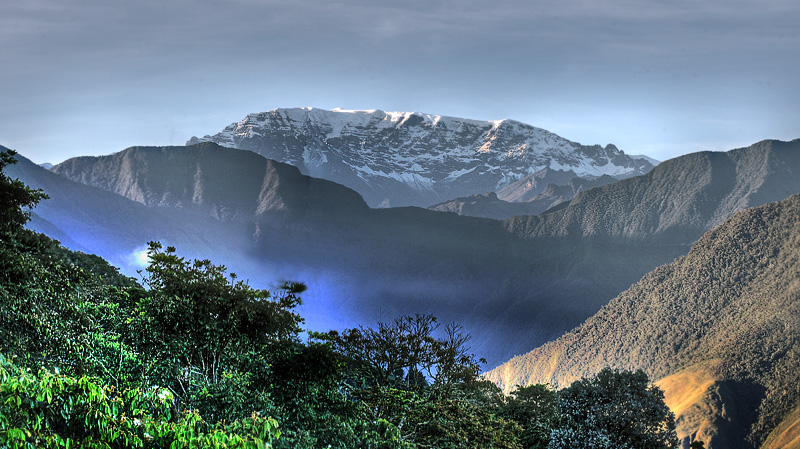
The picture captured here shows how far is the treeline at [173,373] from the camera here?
1212 centimetres

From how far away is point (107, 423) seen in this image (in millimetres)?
11992

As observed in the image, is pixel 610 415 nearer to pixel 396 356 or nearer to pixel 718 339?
pixel 396 356

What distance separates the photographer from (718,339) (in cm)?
12988

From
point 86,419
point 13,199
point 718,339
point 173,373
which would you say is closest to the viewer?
point 86,419

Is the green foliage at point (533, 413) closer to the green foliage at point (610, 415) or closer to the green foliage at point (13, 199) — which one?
the green foliage at point (610, 415)

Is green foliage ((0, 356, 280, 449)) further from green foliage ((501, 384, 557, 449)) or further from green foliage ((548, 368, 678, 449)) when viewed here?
green foliage ((501, 384, 557, 449))

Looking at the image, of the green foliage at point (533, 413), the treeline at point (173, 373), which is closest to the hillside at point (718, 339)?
the green foliage at point (533, 413)

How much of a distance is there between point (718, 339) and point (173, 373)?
13370cm

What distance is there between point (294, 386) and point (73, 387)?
1196 cm

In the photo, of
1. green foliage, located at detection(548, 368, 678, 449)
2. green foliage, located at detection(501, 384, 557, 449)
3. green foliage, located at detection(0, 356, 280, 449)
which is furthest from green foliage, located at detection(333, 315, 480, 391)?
green foliage, located at detection(0, 356, 280, 449)

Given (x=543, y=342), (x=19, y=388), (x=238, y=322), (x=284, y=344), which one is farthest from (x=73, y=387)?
(x=543, y=342)

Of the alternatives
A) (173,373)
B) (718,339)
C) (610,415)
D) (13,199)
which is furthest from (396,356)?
(718,339)

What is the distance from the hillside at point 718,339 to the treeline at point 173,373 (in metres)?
88.0

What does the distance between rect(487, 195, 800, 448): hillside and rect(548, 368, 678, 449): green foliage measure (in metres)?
74.7
